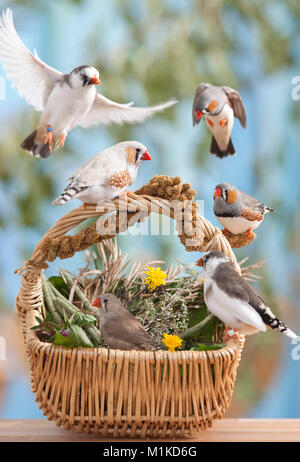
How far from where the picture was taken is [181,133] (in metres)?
1.93

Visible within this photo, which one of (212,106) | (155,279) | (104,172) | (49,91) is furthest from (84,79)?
(155,279)

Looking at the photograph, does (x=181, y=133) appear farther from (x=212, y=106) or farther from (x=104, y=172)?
(x=104, y=172)

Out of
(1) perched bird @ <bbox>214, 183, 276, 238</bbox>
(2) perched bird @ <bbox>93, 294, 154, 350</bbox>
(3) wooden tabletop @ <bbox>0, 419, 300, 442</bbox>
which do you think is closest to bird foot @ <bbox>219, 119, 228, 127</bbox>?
(1) perched bird @ <bbox>214, 183, 276, 238</bbox>

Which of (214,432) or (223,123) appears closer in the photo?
(214,432)

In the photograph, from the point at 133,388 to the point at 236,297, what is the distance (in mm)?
253

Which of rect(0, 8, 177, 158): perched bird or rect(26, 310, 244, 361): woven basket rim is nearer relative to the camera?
rect(26, 310, 244, 361): woven basket rim

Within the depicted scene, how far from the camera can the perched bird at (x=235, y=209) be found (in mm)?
1211

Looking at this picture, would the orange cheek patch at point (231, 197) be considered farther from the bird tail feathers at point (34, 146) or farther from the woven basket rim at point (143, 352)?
the bird tail feathers at point (34, 146)

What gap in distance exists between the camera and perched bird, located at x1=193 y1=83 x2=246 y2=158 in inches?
53.7

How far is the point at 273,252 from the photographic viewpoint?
1.97 m

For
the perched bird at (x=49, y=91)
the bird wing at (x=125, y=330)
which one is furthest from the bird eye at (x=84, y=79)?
the bird wing at (x=125, y=330)

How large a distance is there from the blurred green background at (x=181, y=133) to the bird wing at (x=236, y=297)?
32.1 inches

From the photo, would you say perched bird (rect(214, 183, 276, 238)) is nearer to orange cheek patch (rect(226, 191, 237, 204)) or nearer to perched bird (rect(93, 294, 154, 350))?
orange cheek patch (rect(226, 191, 237, 204))

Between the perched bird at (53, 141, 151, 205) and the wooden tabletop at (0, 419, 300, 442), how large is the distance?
468 millimetres
